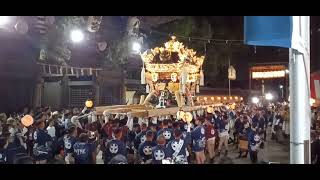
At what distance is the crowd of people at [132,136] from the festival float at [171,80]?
1.59 ft

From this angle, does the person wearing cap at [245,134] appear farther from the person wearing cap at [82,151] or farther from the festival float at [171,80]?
the person wearing cap at [82,151]

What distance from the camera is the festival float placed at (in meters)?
9.84

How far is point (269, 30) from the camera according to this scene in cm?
328

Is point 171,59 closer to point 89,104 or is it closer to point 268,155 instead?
point 89,104

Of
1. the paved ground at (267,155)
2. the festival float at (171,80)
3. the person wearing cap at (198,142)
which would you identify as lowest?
the paved ground at (267,155)

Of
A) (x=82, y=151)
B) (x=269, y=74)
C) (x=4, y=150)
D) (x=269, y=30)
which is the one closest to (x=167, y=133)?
(x=82, y=151)

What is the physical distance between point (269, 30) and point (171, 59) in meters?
7.26

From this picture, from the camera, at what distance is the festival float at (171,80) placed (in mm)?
9844

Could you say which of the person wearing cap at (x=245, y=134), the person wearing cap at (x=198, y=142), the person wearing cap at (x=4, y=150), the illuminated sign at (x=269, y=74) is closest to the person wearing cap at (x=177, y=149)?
the person wearing cap at (x=198, y=142)

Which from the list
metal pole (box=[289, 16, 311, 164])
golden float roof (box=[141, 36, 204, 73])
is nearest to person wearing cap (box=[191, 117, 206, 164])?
golden float roof (box=[141, 36, 204, 73])

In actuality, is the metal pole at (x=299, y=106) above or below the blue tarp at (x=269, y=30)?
below
